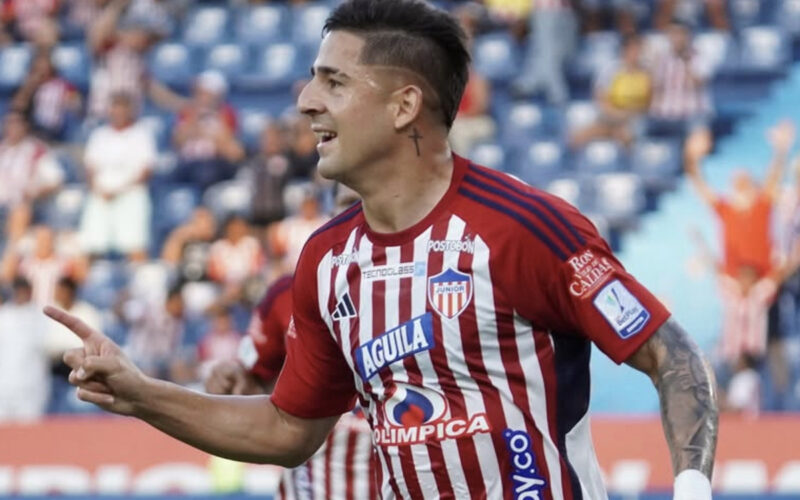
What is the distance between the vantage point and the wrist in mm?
3101

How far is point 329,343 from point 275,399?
0.73ft

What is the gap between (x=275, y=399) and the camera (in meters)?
3.96

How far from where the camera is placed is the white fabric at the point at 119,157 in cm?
1336

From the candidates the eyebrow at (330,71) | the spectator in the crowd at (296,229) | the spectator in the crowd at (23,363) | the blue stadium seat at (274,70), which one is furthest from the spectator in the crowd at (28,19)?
the eyebrow at (330,71)

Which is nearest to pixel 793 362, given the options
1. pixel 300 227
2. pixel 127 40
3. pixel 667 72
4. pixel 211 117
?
pixel 667 72

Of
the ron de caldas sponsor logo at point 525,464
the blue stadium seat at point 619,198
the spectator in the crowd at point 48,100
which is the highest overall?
the spectator in the crowd at point 48,100

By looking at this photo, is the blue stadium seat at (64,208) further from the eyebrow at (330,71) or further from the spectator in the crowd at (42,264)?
the eyebrow at (330,71)

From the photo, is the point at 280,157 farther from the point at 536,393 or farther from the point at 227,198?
the point at 536,393

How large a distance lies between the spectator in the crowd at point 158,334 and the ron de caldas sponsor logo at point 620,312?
8965 millimetres

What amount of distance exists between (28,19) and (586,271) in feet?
43.5

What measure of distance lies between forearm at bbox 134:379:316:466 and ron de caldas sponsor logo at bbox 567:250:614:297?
36.4 inches

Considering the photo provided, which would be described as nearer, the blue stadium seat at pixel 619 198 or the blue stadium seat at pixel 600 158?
the blue stadium seat at pixel 619 198

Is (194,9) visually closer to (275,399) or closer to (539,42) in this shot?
(539,42)

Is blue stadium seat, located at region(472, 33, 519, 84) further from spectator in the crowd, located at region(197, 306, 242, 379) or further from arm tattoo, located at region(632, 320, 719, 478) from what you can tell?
arm tattoo, located at region(632, 320, 719, 478)
